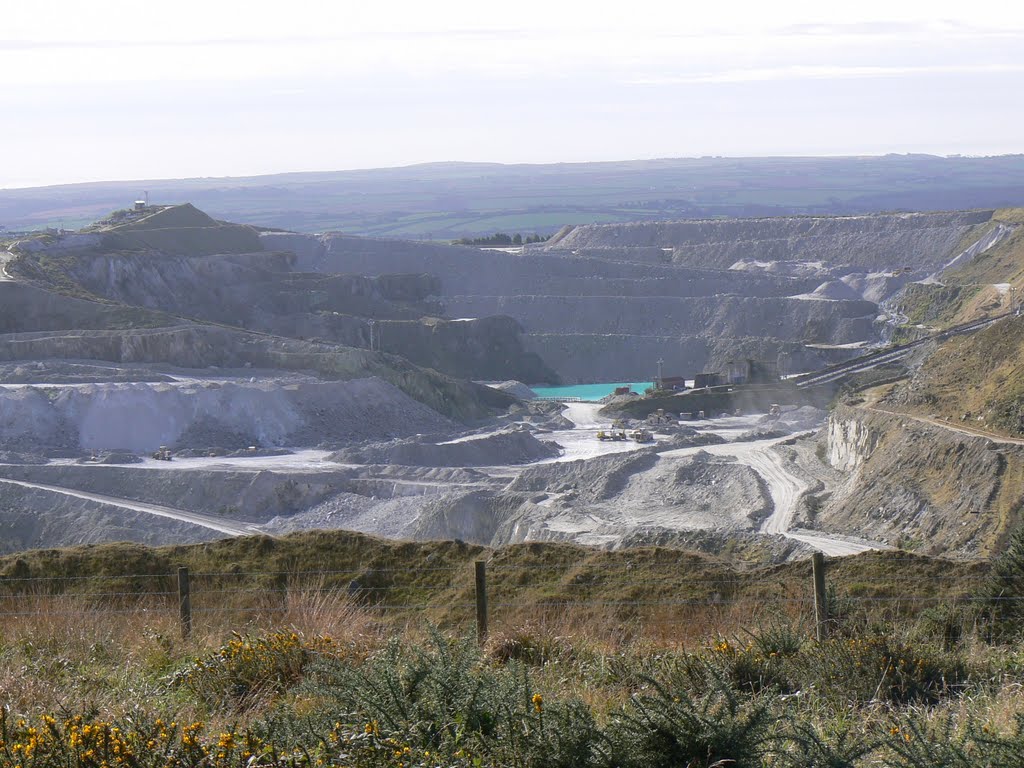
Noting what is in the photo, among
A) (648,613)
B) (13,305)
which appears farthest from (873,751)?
(13,305)

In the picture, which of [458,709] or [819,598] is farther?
[819,598]

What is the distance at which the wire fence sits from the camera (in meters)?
13.7

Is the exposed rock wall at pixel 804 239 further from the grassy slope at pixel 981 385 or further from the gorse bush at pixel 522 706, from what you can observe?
the gorse bush at pixel 522 706

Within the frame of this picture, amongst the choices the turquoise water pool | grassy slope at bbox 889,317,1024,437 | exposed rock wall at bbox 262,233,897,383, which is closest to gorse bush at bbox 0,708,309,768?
grassy slope at bbox 889,317,1024,437

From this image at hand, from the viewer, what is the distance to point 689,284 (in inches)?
3484

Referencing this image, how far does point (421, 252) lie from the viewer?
93.1 meters

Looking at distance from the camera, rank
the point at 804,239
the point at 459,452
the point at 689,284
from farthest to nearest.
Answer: the point at 804,239 → the point at 689,284 → the point at 459,452

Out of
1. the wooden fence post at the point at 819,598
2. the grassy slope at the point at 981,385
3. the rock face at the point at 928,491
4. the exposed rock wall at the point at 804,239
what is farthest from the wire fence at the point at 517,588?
the exposed rock wall at the point at 804,239

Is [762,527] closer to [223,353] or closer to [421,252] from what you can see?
[223,353]

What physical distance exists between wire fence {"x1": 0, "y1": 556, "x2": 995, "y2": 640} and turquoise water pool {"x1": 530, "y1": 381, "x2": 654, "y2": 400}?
2177 inches

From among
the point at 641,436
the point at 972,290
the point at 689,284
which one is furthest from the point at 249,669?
the point at 689,284

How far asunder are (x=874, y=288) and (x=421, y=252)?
105ft

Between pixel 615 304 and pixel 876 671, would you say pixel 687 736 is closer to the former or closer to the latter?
pixel 876 671

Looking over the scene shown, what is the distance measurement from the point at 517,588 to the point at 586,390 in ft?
197
